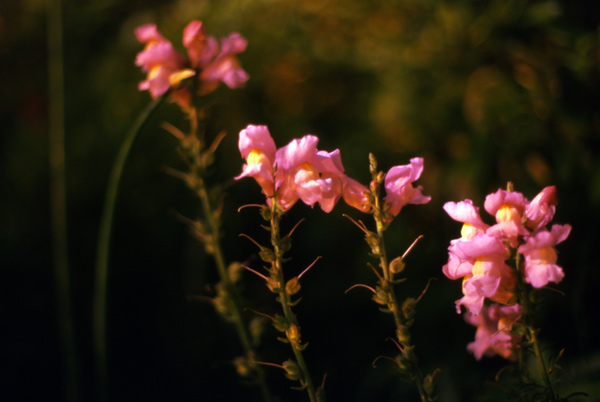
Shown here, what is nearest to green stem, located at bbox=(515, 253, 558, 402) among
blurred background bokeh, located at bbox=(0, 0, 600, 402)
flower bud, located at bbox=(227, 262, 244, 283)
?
flower bud, located at bbox=(227, 262, 244, 283)

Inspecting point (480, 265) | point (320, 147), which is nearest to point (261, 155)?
point (480, 265)

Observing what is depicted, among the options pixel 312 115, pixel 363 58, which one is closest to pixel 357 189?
pixel 363 58

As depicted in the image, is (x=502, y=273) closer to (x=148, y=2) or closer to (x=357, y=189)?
(x=357, y=189)

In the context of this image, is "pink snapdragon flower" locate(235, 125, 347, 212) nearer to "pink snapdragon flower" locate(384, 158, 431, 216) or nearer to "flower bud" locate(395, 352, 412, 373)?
"pink snapdragon flower" locate(384, 158, 431, 216)

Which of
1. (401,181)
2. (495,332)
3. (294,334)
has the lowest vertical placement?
(495,332)

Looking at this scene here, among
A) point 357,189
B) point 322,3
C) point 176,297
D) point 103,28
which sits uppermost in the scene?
point 103,28

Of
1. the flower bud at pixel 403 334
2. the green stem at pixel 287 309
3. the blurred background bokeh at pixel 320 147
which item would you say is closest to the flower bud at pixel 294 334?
the green stem at pixel 287 309

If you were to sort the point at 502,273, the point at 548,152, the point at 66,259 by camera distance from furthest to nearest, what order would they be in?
the point at 548,152 → the point at 66,259 → the point at 502,273

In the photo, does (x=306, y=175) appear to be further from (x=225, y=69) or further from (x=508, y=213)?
(x=225, y=69)

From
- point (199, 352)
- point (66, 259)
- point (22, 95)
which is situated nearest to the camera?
point (66, 259)
